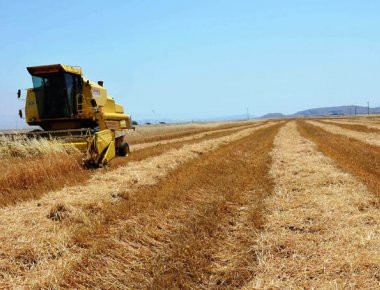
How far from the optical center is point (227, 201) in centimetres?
838

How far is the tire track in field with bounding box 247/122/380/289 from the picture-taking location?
4590 mm

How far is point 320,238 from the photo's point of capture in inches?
229

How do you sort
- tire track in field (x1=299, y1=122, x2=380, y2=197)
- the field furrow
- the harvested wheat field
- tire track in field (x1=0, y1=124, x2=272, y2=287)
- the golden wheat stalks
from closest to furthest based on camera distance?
1. the harvested wheat field
2. tire track in field (x1=0, y1=124, x2=272, y2=287)
3. the field furrow
4. tire track in field (x1=299, y1=122, x2=380, y2=197)
5. the golden wheat stalks

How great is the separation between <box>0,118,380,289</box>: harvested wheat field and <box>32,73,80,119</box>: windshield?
389 centimetres

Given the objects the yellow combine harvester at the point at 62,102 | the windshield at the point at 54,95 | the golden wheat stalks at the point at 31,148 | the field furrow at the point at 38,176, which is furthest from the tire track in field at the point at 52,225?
the windshield at the point at 54,95

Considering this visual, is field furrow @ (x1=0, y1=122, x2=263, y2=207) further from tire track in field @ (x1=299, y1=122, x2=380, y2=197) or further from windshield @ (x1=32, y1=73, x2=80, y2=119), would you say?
tire track in field @ (x1=299, y1=122, x2=380, y2=197)

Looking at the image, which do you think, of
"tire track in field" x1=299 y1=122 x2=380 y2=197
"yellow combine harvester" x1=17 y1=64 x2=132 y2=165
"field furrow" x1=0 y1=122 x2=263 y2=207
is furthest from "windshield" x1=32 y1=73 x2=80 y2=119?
"tire track in field" x1=299 y1=122 x2=380 y2=197

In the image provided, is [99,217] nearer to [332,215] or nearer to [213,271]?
[213,271]

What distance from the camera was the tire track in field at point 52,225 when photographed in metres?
5.02

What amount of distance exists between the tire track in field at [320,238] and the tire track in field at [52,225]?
2683 mm

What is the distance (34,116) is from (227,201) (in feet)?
34.3

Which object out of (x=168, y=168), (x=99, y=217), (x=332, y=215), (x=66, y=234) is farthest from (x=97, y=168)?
(x=332, y=215)

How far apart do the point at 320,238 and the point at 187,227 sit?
2144mm

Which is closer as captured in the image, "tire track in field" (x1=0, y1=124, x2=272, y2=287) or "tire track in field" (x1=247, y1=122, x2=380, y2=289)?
"tire track in field" (x1=247, y1=122, x2=380, y2=289)
